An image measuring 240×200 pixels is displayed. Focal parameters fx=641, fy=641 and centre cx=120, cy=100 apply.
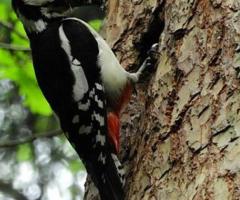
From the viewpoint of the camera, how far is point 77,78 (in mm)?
2994

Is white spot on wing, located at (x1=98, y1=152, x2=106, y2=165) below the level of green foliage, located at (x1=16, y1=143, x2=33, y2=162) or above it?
above

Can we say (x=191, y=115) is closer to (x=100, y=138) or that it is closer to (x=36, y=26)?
(x=100, y=138)

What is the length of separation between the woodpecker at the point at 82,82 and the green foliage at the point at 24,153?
2607 mm

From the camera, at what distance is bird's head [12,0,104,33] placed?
327 centimetres

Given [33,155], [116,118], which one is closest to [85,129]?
[116,118]

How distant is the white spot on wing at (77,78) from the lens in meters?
2.96

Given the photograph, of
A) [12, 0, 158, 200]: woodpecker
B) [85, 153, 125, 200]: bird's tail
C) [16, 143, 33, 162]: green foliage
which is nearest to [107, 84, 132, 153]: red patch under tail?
[12, 0, 158, 200]: woodpecker

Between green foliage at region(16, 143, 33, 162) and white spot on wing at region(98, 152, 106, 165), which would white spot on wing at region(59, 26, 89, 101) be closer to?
white spot on wing at region(98, 152, 106, 165)

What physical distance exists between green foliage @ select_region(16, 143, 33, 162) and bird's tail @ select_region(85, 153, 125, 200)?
9.79 feet

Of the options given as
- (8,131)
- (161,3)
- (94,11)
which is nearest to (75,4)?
(161,3)

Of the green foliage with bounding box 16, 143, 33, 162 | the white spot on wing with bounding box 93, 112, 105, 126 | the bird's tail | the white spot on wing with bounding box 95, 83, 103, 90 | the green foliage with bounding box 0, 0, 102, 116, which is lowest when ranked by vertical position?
the green foliage with bounding box 16, 143, 33, 162

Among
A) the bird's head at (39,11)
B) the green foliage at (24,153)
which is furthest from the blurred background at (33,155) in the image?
the bird's head at (39,11)

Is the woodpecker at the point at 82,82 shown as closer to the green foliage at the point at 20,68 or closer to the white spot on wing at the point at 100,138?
the white spot on wing at the point at 100,138

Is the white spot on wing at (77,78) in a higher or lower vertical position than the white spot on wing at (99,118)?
higher
